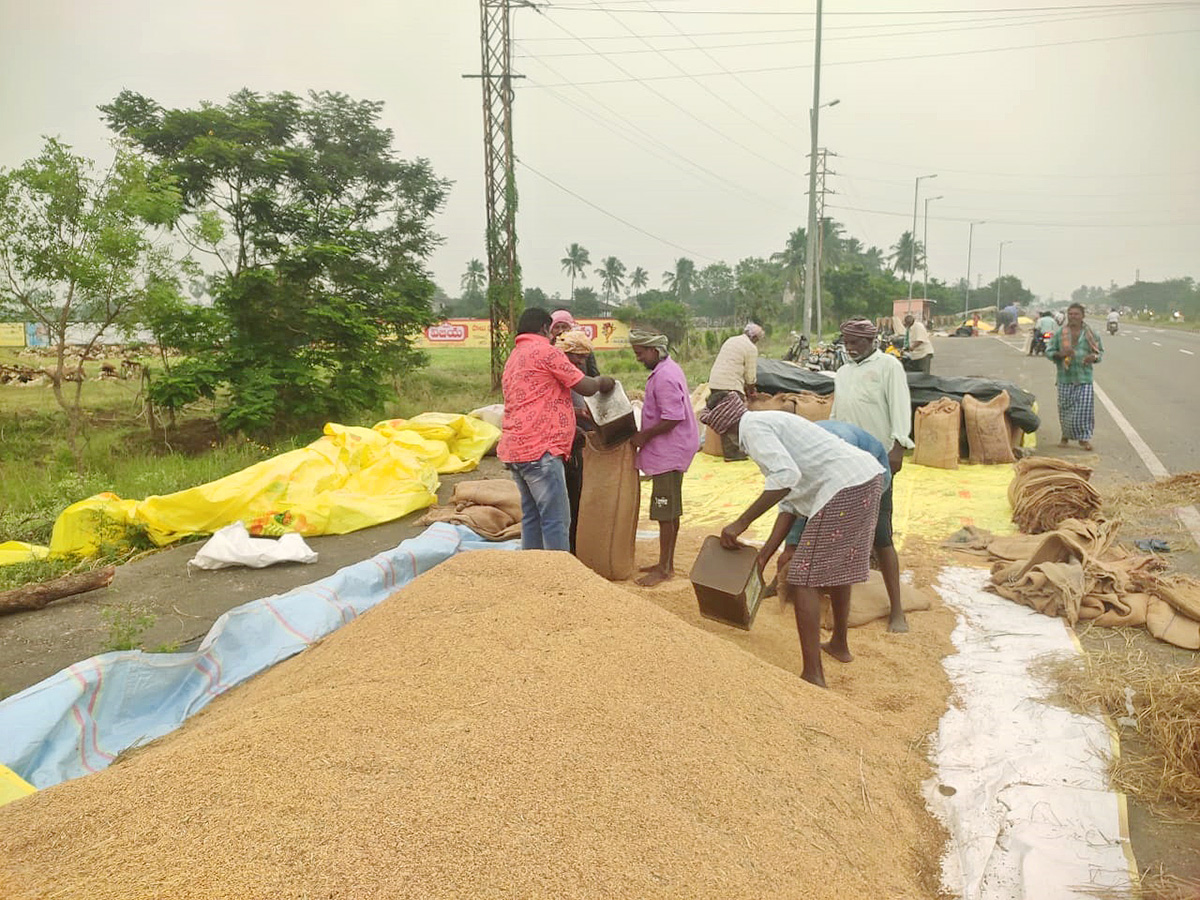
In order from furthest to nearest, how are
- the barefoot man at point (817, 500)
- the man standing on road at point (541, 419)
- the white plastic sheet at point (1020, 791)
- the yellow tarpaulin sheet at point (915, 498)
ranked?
the yellow tarpaulin sheet at point (915, 498) → the man standing on road at point (541, 419) → the barefoot man at point (817, 500) → the white plastic sheet at point (1020, 791)

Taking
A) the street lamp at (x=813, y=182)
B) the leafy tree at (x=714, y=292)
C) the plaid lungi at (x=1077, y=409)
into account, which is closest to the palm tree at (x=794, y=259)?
the leafy tree at (x=714, y=292)

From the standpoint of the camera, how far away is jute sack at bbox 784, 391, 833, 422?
26.4 ft

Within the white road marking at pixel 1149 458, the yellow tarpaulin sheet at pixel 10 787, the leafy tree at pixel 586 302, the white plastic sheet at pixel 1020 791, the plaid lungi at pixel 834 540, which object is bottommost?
the white plastic sheet at pixel 1020 791

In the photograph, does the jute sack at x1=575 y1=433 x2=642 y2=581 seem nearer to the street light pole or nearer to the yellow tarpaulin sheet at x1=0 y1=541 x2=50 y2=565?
the yellow tarpaulin sheet at x1=0 y1=541 x2=50 y2=565

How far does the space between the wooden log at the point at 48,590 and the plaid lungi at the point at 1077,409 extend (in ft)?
27.9

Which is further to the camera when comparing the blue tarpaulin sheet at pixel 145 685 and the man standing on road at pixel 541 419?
the man standing on road at pixel 541 419

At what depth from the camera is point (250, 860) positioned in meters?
1.50

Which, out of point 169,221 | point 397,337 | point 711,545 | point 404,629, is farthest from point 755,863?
point 397,337

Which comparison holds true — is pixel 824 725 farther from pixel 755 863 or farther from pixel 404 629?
pixel 404 629

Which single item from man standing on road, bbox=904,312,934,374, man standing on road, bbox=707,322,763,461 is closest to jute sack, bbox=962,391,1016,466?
man standing on road, bbox=707,322,763,461

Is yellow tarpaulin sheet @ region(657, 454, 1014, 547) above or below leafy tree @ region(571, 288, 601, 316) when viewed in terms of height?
below

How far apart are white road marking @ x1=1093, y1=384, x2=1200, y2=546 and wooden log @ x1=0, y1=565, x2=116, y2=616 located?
6.74 metres

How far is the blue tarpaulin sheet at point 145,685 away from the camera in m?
2.67

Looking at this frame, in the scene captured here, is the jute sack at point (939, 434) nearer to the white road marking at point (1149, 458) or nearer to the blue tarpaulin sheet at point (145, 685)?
the white road marking at point (1149, 458)
